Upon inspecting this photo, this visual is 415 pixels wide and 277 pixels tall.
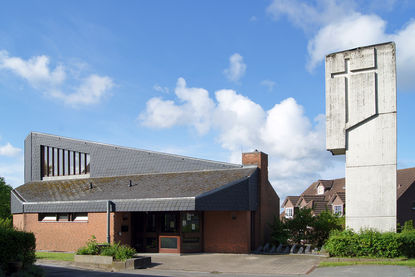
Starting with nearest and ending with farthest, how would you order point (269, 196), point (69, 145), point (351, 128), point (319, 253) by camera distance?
1. point (351, 128)
2. point (319, 253)
3. point (269, 196)
4. point (69, 145)

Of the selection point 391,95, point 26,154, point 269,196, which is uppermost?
point 391,95

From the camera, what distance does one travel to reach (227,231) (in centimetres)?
2238

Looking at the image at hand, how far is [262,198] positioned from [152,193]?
645 centimetres

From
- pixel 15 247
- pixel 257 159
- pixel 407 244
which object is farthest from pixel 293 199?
pixel 15 247

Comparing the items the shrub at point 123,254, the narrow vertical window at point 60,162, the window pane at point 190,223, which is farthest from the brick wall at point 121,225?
the narrow vertical window at point 60,162

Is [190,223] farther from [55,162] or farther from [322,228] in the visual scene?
[55,162]

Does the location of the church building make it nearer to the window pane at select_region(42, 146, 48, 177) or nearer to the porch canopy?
the porch canopy

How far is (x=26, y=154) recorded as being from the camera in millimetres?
32062

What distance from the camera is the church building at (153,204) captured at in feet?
70.5

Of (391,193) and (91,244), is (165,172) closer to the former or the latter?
(91,244)

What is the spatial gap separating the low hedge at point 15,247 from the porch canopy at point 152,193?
8160 mm

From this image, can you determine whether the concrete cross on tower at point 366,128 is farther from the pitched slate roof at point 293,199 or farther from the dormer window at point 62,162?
the pitched slate roof at point 293,199

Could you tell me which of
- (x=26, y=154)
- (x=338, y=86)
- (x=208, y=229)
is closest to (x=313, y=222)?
(x=208, y=229)

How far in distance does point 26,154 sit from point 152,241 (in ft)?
49.3
